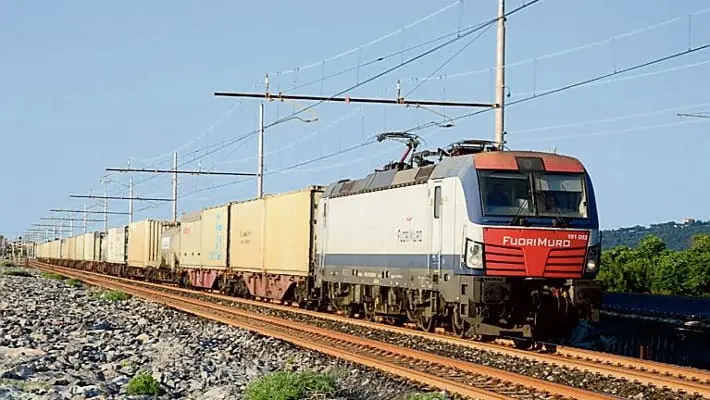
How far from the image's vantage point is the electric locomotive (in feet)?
59.6

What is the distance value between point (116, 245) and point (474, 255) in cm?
5512

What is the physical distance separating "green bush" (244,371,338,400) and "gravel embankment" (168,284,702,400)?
11.5ft

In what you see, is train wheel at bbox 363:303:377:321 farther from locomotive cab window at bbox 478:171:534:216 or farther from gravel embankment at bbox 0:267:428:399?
locomotive cab window at bbox 478:171:534:216

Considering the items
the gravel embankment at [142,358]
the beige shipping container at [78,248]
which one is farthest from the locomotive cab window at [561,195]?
the beige shipping container at [78,248]

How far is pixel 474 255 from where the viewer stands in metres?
18.2

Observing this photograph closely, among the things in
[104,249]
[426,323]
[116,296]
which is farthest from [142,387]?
[104,249]

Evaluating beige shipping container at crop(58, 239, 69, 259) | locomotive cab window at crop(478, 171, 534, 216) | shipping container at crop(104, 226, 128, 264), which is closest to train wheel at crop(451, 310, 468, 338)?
locomotive cab window at crop(478, 171, 534, 216)

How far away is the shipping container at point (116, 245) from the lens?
67494 millimetres

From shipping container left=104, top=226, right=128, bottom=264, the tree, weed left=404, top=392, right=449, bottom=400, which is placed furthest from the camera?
shipping container left=104, top=226, right=128, bottom=264

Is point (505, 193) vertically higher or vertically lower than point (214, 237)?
higher

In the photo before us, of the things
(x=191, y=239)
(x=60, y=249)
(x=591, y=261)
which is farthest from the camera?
(x=60, y=249)

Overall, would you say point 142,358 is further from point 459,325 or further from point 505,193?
point 505,193

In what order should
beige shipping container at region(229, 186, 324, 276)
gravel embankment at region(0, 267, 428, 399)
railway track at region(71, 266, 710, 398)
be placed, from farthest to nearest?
beige shipping container at region(229, 186, 324, 276) → railway track at region(71, 266, 710, 398) → gravel embankment at region(0, 267, 428, 399)

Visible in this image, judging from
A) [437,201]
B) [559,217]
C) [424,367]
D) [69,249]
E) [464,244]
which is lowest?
[424,367]
